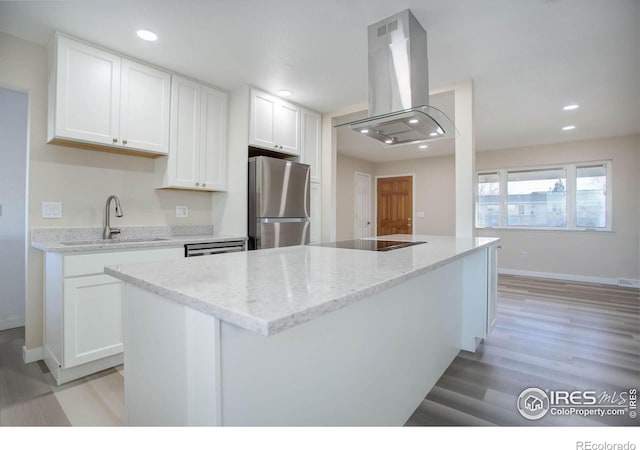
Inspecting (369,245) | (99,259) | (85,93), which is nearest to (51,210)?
(99,259)

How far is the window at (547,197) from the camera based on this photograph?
5.20 meters

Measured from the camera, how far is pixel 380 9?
6.75ft

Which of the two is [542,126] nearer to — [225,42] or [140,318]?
[225,42]

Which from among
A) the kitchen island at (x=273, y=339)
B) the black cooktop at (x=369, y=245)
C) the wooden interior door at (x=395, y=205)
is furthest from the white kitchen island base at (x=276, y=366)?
the wooden interior door at (x=395, y=205)

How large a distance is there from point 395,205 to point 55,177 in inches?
244

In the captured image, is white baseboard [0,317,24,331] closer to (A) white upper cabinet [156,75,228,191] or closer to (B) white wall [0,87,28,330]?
(B) white wall [0,87,28,330]

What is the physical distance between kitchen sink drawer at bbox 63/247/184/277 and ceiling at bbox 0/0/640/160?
157cm

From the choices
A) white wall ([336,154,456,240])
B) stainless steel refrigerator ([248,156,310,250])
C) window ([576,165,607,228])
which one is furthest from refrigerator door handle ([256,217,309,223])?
window ([576,165,607,228])

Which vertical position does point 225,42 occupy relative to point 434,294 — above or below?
above

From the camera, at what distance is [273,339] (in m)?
0.93

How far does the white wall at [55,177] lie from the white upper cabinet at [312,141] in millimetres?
1700

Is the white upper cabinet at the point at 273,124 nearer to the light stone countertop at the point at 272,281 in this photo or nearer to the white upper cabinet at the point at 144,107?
the white upper cabinet at the point at 144,107

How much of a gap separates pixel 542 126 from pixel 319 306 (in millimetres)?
5196
